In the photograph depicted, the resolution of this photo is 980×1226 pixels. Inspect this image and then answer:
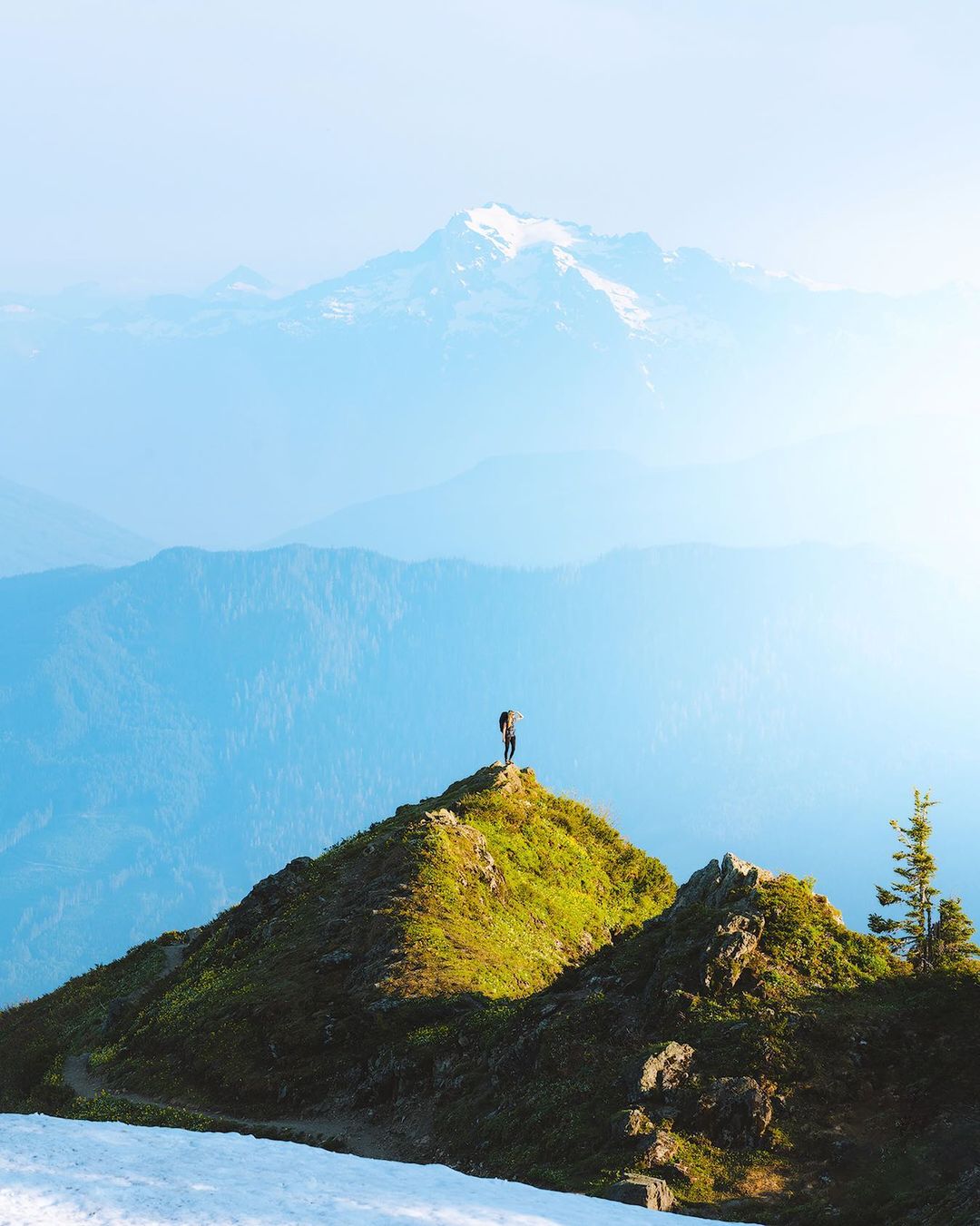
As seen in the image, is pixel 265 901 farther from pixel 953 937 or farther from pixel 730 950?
pixel 953 937

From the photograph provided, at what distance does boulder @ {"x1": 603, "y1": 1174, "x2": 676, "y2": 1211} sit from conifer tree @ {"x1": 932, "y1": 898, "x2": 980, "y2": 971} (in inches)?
411

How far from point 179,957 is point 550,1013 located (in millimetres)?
28596

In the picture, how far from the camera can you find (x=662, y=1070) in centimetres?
2433

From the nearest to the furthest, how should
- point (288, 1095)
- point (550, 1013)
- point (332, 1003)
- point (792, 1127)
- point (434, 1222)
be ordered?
point (434, 1222) → point (792, 1127) → point (550, 1013) → point (288, 1095) → point (332, 1003)

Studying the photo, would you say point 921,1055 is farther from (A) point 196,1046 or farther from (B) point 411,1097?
(A) point 196,1046

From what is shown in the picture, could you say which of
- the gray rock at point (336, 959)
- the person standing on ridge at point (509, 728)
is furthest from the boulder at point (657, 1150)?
the person standing on ridge at point (509, 728)

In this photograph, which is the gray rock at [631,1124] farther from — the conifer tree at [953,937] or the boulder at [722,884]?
the conifer tree at [953,937]

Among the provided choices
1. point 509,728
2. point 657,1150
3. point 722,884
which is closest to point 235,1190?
point 657,1150

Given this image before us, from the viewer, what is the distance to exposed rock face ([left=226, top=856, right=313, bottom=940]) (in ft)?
146

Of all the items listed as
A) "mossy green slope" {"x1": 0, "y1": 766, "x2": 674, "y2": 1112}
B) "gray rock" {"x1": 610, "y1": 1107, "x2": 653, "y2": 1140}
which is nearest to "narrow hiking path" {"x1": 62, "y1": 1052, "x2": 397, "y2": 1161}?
"mossy green slope" {"x1": 0, "y1": 766, "x2": 674, "y2": 1112}

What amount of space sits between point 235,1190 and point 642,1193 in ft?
25.8

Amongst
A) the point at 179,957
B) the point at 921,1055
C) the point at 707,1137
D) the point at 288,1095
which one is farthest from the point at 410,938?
the point at 179,957

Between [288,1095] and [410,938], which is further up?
[410,938]

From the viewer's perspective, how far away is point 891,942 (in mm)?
35000
